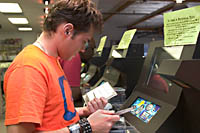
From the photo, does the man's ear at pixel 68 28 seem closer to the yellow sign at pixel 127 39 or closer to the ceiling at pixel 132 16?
the yellow sign at pixel 127 39

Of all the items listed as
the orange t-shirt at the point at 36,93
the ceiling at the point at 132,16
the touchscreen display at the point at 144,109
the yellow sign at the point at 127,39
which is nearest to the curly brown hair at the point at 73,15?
the orange t-shirt at the point at 36,93

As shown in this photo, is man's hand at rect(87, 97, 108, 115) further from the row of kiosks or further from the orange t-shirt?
the orange t-shirt

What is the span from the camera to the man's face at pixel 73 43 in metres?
0.90

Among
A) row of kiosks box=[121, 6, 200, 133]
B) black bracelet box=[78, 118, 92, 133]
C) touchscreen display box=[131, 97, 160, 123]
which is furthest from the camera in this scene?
touchscreen display box=[131, 97, 160, 123]

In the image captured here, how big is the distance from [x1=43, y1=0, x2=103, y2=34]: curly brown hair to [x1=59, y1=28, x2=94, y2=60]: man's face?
0.08 feet

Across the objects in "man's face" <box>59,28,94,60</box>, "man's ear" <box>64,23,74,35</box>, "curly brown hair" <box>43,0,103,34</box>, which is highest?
"curly brown hair" <box>43,0,103,34</box>

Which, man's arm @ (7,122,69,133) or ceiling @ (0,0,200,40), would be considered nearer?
man's arm @ (7,122,69,133)

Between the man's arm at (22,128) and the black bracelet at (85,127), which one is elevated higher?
the man's arm at (22,128)

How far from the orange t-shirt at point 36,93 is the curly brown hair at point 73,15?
14 cm

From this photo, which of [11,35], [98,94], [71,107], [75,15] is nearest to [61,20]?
[75,15]

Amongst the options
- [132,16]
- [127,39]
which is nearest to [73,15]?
[127,39]

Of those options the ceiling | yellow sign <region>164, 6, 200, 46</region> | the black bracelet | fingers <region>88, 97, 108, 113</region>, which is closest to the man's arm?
the black bracelet

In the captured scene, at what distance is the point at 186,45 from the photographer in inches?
36.9

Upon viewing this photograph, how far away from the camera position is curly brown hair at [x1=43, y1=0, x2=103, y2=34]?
884 millimetres
